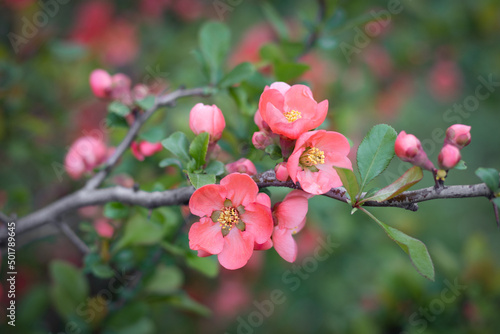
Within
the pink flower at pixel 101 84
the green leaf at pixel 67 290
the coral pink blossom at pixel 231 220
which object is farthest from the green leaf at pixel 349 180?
the green leaf at pixel 67 290

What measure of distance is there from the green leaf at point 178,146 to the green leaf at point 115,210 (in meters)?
0.29

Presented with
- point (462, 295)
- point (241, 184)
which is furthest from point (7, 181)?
point (462, 295)

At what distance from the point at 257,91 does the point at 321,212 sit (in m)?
0.64

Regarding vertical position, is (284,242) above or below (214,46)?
below

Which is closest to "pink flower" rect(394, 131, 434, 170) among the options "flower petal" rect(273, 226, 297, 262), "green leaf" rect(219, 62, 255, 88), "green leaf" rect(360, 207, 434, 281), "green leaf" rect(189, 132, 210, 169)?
"green leaf" rect(360, 207, 434, 281)

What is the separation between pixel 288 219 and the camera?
835mm

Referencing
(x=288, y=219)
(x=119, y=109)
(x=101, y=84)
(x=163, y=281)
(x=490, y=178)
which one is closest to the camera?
(x=490, y=178)

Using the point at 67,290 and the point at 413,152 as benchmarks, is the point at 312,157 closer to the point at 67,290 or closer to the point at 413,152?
the point at 413,152

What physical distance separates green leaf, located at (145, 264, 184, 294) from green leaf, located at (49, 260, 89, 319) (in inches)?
9.4

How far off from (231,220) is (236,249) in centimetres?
6

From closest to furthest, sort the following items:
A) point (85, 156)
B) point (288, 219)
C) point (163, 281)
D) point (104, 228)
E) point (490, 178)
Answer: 1. point (490, 178)
2. point (288, 219)
3. point (85, 156)
4. point (163, 281)
5. point (104, 228)

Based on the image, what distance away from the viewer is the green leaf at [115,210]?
3.54 feet

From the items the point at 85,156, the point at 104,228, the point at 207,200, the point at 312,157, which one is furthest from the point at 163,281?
the point at 312,157

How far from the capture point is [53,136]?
2180 millimetres
